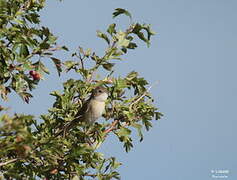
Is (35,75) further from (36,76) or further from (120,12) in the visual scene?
(120,12)

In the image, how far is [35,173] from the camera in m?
6.02

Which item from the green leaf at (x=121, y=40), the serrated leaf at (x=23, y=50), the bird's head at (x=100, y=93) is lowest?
the bird's head at (x=100, y=93)

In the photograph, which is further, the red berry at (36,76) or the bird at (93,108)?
the bird at (93,108)

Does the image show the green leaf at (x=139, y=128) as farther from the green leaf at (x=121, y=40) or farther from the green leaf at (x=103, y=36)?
the green leaf at (x=103, y=36)

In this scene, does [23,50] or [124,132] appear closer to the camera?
[23,50]

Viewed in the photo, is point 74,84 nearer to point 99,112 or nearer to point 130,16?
point 99,112

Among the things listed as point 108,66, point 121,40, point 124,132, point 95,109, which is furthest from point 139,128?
point 121,40

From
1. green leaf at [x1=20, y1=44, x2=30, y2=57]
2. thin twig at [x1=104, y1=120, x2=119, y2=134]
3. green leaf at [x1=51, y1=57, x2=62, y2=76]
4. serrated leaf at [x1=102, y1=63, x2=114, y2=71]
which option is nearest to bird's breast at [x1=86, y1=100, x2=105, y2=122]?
thin twig at [x1=104, y1=120, x2=119, y2=134]

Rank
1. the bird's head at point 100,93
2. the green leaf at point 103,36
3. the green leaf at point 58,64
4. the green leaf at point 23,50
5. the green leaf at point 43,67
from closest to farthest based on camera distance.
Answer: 1. the green leaf at point 23,50
2. the green leaf at point 43,67
3. the green leaf at point 58,64
4. the green leaf at point 103,36
5. the bird's head at point 100,93

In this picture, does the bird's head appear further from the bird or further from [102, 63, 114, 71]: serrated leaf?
[102, 63, 114, 71]: serrated leaf

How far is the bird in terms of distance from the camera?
671 centimetres

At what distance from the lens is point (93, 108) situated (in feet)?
22.4

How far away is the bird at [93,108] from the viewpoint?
671 centimetres

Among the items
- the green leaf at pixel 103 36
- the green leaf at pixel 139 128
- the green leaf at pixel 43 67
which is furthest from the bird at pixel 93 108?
the green leaf at pixel 43 67
